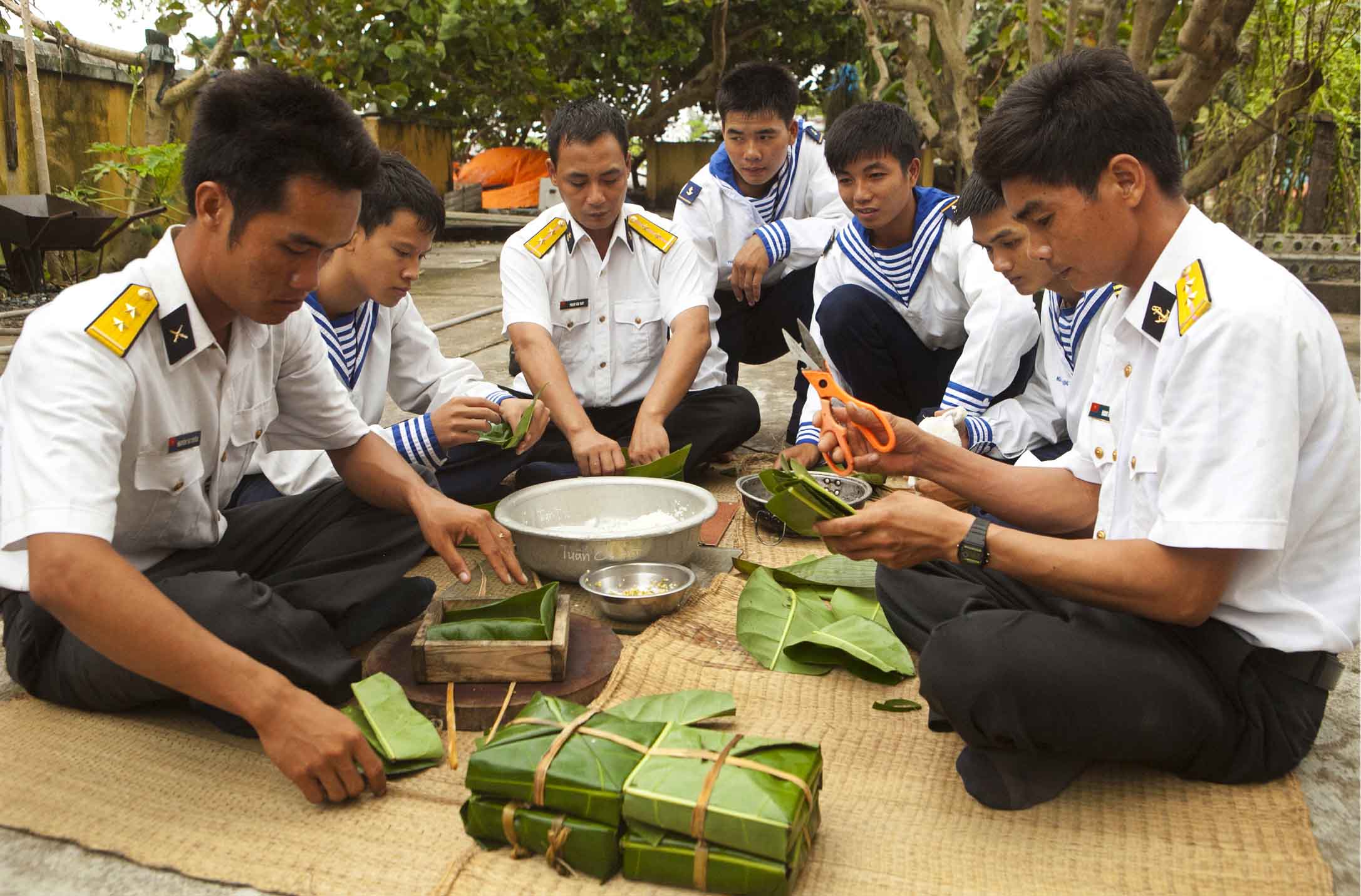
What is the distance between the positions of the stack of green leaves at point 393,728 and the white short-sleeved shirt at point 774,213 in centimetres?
297

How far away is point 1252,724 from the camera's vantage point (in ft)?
6.49

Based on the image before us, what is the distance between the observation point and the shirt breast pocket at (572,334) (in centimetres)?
425

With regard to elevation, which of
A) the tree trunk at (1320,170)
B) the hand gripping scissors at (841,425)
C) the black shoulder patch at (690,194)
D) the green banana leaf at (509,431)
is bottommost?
the green banana leaf at (509,431)

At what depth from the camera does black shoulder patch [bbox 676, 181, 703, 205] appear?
16.3ft

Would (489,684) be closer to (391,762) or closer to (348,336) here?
(391,762)

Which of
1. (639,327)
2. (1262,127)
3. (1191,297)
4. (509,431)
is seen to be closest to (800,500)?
(1191,297)

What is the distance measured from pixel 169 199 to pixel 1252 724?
9.86 m

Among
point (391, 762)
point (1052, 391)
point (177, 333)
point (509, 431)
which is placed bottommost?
point (391, 762)

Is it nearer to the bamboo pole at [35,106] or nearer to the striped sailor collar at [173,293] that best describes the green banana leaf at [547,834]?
the striped sailor collar at [173,293]

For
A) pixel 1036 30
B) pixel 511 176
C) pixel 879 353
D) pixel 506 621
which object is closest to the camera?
pixel 506 621

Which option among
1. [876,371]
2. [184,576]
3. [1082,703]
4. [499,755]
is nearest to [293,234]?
[184,576]

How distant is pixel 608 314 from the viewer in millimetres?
4250

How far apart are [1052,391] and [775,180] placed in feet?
6.42

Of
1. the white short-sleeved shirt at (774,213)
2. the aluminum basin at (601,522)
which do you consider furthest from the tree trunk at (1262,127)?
the aluminum basin at (601,522)
